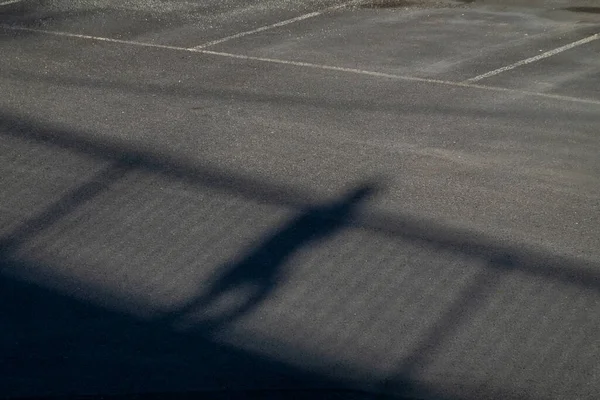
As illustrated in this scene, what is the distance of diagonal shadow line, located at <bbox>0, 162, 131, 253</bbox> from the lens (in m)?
8.02

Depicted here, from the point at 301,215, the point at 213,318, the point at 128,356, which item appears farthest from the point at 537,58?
the point at 128,356

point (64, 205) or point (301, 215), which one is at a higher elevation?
point (64, 205)

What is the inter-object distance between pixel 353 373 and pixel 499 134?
4497mm

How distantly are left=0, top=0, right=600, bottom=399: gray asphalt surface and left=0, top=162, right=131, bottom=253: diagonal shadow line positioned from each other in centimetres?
2

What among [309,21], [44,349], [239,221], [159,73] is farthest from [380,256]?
[309,21]

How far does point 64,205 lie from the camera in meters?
8.62

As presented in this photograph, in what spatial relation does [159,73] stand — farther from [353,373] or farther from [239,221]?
[353,373]

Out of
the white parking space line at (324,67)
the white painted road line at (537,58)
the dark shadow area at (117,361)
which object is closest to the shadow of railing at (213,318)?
the dark shadow area at (117,361)

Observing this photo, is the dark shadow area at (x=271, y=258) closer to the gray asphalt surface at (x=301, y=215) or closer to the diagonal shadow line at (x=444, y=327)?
the gray asphalt surface at (x=301, y=215)

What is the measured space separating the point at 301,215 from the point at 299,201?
0.98 feet

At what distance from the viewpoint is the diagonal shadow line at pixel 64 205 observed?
802 centimetres

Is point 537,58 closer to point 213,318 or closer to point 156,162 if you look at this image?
point 156,162

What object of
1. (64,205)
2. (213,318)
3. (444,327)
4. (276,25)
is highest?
(276,25)

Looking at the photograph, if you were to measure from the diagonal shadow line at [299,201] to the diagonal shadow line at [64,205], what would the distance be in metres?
0.25
